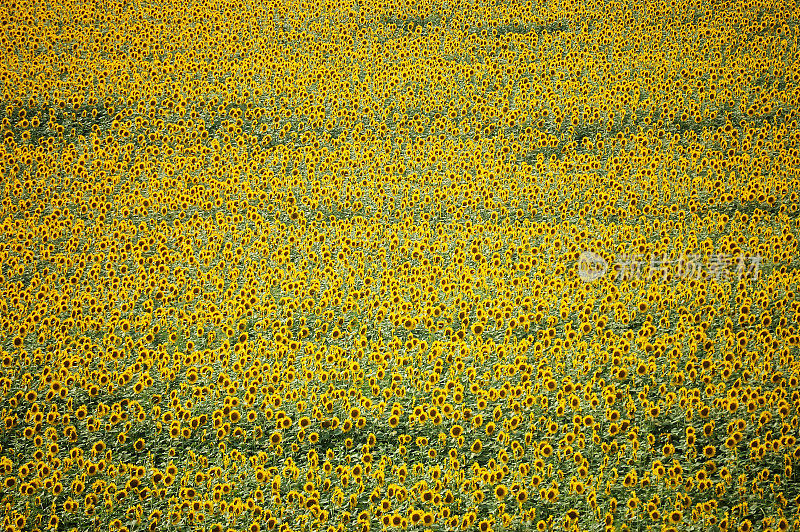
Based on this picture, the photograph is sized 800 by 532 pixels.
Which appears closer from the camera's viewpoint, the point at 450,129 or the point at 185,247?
the point at 185,247

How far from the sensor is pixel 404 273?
9078 mm

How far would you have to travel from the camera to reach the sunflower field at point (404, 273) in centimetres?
667

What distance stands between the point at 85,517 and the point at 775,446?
583 centimetres

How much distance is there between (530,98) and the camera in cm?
1264

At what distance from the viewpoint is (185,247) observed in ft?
31.4

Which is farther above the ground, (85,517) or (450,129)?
(450,129)

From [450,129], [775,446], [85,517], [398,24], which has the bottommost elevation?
[85,517]

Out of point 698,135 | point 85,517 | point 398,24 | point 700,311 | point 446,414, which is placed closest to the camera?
point 85,517

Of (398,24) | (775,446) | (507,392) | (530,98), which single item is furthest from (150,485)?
(398,24)

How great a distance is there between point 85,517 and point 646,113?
955 cm

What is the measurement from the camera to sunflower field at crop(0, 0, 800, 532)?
21.9 ft

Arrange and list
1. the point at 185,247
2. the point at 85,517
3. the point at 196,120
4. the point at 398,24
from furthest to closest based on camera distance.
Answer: the point at 398,24, the point at 196,120, the point at 185,247, the point at 85,517

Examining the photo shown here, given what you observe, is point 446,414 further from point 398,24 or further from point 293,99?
point 398,24

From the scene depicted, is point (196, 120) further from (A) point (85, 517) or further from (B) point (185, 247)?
(A) point (85, 517)
